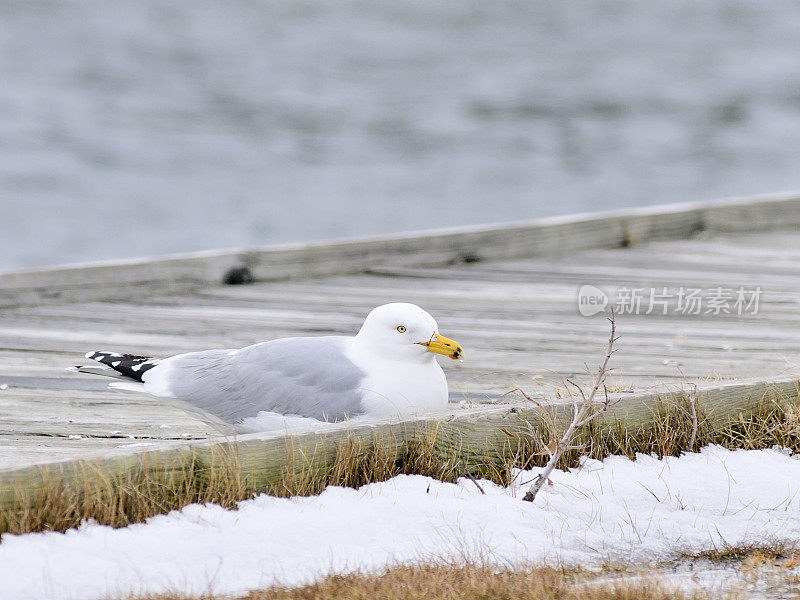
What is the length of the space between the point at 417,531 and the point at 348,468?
10.6 inches

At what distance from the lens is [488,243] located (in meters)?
6.22

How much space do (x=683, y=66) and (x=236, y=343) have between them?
2600cm

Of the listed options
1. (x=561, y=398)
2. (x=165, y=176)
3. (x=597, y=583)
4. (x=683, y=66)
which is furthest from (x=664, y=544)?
(x=683, y=66)

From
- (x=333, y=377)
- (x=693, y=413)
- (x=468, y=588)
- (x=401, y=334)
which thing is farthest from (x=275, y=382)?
(x=693, y=413)

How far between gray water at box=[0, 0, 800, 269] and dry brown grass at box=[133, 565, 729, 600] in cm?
1332

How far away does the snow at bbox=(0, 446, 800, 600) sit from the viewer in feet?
7.33

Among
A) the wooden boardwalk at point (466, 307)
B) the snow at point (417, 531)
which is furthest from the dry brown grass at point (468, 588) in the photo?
the wooden boardwalk at point (466, 307)

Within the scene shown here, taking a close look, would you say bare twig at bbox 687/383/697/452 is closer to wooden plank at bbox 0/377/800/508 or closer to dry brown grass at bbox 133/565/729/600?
wooden plank at bbox 0/377/800/508

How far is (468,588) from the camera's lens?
218 cm

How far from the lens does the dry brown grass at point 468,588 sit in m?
2.13

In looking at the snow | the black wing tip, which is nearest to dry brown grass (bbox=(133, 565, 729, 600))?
the snow

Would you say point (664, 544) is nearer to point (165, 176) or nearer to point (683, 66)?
point (165, 176)

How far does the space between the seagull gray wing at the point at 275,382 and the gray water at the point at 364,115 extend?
12339mm

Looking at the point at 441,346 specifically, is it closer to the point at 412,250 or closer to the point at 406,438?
the point at 406,438
